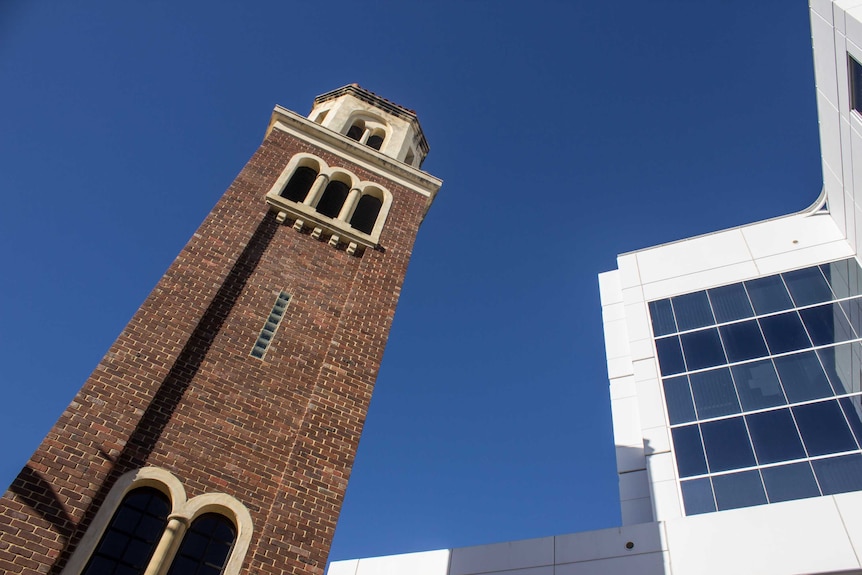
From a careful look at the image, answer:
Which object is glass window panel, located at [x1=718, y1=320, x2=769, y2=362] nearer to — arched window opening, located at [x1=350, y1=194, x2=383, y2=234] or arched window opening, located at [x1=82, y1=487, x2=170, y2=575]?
arched window opening, located at [x1=350, y1=194, x2=383, y2=234]

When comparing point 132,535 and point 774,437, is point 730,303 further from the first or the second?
point 132,535

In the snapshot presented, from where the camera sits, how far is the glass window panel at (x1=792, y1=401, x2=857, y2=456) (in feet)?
49.1

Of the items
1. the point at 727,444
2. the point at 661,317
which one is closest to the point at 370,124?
the point at 661,317

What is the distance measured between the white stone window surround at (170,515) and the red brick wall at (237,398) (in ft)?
0.47

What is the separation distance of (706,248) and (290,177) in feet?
46.1

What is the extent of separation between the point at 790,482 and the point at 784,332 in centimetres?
486

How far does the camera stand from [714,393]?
57.4 ft

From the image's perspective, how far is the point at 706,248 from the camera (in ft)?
72.1

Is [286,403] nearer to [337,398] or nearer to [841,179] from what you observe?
[337,398]

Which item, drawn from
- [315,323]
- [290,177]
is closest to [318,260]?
[315,323]

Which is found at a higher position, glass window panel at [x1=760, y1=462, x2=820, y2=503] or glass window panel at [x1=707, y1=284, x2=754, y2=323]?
glass window panel at [x1=707, y1=284, x2=754, y2=323]

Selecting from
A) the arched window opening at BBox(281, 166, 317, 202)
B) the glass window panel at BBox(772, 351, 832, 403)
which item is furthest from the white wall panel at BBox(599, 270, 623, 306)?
the arched window opening at BBox(281, 166, 317, 202)

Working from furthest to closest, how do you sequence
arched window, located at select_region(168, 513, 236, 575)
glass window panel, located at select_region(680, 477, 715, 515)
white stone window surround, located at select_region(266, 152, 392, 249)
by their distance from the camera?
1. white stone window surround, located at select_region(266, 152, 392, 249)
2. glass window panel, located at select_region(680, 477, 715, 515)
3. arched window, located at select_region(168, 513, 236, 575)

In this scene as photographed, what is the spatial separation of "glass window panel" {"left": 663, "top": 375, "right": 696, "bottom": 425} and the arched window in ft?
40.2
